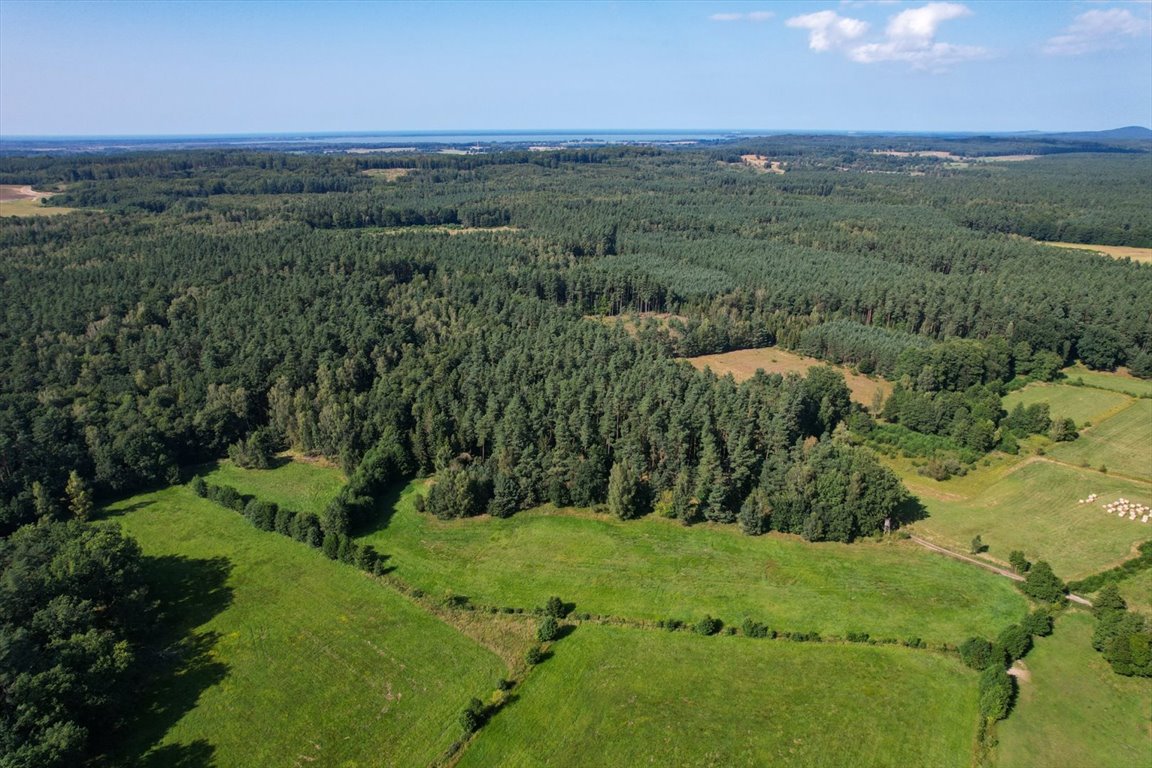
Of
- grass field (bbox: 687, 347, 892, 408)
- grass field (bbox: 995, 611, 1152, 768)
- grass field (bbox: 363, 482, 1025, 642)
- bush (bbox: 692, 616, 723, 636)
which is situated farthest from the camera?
grass field (bbox: 687, 347, 892, 408)

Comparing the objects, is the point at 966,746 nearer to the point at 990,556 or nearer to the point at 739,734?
the point at 739,734

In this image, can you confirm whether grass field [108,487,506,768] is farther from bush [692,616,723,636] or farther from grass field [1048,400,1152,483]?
grass field [1048,400,1152,483]

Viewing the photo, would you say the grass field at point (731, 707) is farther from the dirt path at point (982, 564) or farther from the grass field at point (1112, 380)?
the grass field at point (1112, 380)

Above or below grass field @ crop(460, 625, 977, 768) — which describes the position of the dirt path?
above

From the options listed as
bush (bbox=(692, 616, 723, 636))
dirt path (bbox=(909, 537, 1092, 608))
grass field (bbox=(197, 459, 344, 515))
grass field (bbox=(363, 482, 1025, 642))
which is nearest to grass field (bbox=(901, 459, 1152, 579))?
dirt path (bbox=(909, 537, 1092, 608))

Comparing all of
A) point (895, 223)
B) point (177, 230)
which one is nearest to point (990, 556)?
point (895, 223)

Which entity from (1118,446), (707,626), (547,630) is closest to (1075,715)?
(707,626)

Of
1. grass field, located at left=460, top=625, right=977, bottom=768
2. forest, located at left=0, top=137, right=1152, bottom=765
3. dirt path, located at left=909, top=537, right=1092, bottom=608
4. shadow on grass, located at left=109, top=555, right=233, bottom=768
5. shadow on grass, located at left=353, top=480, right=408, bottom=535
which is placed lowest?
shadow on grass, located at left=109, top=555, right=233, bottom=768
